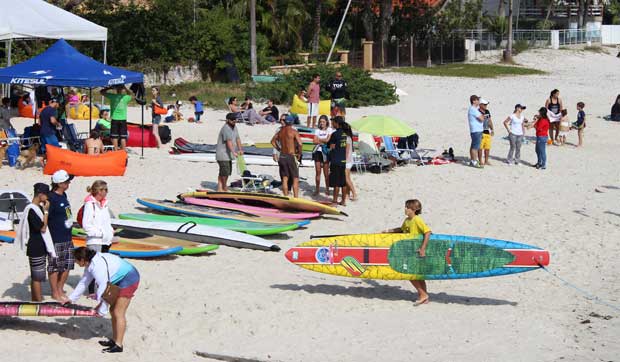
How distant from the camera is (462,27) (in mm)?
52969

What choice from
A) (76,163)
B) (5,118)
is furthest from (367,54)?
(76,163)

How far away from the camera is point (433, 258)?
11.3 m

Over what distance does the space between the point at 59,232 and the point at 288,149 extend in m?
6.77

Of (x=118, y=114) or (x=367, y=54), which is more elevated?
(x=367, y=54)

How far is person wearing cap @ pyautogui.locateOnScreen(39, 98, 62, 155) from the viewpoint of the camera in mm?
18344

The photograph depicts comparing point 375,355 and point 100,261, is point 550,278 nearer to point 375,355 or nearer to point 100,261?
point 375,355

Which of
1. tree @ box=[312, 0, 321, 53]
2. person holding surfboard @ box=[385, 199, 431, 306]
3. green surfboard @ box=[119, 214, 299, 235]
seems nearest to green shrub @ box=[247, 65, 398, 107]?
tree @ box=[312, 0, 321, 53]

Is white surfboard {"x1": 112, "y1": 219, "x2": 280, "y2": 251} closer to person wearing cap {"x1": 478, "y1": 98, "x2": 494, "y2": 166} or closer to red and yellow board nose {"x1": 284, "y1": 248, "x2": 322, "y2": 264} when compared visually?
red and yellow board nose {"x1": 284, "y1": 248, "x2": 322, "y2": 264}

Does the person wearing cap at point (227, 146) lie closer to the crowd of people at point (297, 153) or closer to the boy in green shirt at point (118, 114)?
the crowd of people at point (297, 153)

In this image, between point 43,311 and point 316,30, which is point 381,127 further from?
point 316,30

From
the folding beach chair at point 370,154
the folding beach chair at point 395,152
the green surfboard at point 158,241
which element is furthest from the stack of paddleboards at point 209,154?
the green surfboard at point 158,241

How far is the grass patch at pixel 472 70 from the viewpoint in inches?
1656

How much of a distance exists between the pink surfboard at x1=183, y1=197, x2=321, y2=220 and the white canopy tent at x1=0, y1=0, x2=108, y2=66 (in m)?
8.17

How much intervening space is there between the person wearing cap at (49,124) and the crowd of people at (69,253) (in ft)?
26.7
